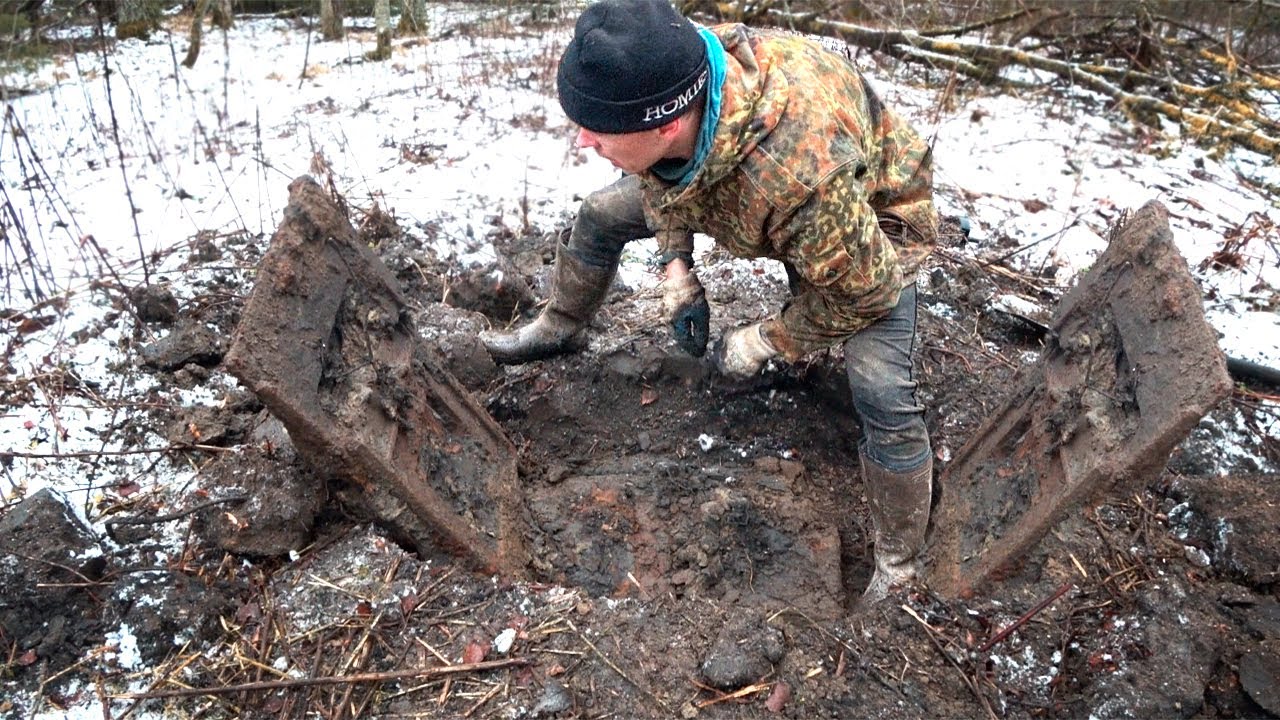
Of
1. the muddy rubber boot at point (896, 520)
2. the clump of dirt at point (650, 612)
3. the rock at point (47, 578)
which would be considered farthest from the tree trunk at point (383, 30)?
the muddy rubber boot at point (896, 520)

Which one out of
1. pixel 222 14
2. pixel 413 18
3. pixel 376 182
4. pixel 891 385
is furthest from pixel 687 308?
pixel 222 14

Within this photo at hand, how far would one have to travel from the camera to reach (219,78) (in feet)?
21.8

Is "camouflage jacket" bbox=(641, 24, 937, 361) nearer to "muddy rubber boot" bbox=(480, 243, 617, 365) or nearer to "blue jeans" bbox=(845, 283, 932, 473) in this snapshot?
"blue jeans" bbox=(845, 283, 932, 473)

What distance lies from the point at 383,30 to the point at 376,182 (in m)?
3.13

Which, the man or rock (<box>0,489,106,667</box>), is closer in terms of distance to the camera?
the man

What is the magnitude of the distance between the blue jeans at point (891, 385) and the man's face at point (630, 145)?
827 mm

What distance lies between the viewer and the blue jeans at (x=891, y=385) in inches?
85.0

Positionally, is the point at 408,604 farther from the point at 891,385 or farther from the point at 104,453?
the point at 891,385

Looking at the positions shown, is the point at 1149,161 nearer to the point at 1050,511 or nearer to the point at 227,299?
the point at 1050,511

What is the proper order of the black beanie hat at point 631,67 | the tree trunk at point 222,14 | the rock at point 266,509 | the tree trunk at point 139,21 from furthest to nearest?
the tree trunk at point 222,14 < the tree trunk at point 139,21 < the rock at point 266,509 < the black beanie hat at point 631,67

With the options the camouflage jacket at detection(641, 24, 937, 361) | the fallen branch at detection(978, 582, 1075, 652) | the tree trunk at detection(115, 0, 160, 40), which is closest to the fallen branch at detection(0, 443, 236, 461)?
the camouflage jacket at detection(641, 24, 937, 361)

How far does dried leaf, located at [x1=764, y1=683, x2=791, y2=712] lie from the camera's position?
1768 mm

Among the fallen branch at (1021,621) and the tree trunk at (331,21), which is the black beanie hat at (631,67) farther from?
the tree trunk at (331,21)

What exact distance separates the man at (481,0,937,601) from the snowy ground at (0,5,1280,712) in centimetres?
130
